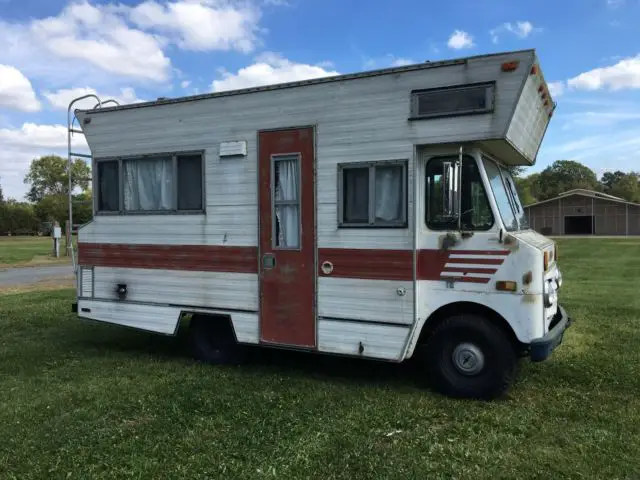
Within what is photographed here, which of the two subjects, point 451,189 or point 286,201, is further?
point 286,201

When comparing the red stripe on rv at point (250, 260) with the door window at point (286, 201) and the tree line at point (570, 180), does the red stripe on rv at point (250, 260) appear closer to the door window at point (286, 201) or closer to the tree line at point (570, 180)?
the door window at point (286, 201)

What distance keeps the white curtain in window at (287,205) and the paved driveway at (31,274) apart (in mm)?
12944

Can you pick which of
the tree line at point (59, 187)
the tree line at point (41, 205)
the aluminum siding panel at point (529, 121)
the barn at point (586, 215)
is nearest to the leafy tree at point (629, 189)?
the tree line at point (59, 187)

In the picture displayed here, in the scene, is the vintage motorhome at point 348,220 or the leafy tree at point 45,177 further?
the leafy tree at point 45,177

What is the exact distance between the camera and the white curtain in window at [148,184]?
22.0 ft

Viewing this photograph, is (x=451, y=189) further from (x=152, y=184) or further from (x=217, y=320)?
(x=152, y=184)

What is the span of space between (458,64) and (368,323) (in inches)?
105

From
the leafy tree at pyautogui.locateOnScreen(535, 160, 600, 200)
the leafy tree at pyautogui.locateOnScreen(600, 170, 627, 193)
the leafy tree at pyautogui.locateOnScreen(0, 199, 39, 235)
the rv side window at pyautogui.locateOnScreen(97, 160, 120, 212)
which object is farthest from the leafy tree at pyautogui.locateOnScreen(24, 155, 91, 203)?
the leafy tree at pyautogui.locateOnScreen(600, 170, 627, 193)

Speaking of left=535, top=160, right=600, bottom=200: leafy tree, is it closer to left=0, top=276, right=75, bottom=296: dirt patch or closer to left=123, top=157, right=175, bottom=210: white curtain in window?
left=0, top=276, right=75, bottom=296: dirt patch

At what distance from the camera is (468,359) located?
17.2 ft

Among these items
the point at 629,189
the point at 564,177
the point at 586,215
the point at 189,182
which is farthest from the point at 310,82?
the point at 564,177

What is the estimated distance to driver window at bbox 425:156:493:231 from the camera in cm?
521

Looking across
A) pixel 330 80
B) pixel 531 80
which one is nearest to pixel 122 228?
pixel 330 80

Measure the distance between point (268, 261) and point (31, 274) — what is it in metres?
16.0
